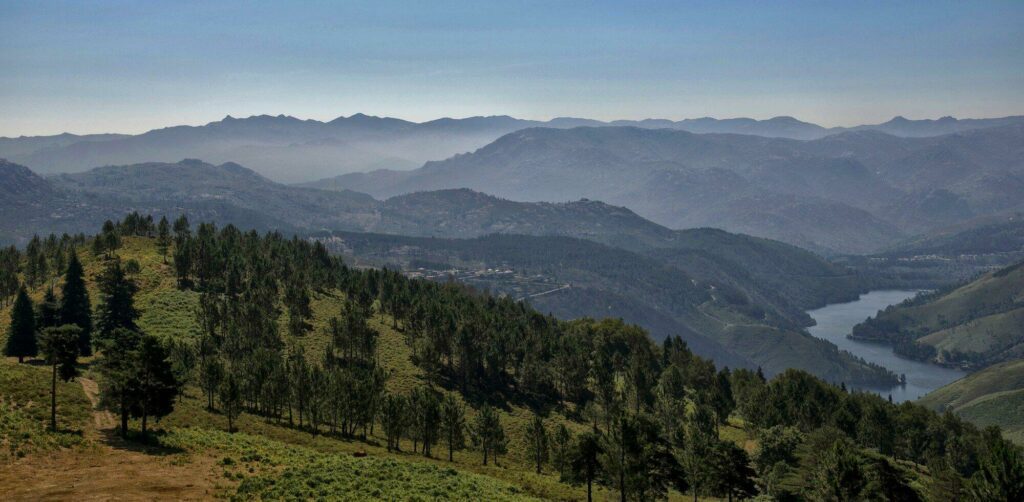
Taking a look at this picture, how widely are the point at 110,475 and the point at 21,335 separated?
229 ft

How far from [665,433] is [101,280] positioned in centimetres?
13789

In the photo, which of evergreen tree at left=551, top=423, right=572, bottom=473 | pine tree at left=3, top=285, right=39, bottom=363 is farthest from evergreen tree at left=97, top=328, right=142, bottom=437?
evergreen tree at left=551, top=423, right=572, bottom=473

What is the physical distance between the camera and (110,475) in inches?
2249

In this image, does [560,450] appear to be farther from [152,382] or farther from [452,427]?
[152,382]

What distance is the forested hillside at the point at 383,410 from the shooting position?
224 feet

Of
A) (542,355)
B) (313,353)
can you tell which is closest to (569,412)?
(542,355)

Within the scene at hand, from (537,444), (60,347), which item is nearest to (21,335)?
(60,347)

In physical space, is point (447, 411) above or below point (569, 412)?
above

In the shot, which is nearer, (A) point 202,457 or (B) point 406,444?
(A) point 202,457

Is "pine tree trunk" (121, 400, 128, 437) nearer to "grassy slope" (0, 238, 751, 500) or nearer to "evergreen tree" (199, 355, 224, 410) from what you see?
"grassy slope" (0, 238, 751, 500)

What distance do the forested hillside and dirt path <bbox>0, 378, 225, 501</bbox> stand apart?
0.31 meters

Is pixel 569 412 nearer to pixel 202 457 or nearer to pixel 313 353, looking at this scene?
pixel 313 353

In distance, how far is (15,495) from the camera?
51.3 meters

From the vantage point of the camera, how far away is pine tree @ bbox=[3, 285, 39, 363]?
107 metres
